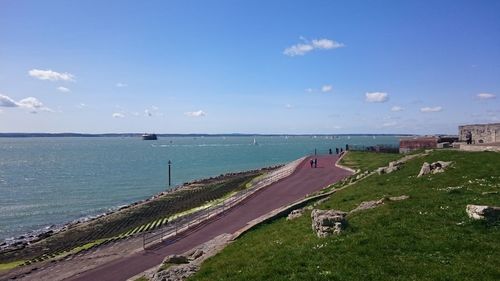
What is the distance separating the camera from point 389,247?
13953 mm

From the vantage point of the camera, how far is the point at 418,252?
13359 millimetres

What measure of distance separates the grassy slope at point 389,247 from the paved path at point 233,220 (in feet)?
24.6

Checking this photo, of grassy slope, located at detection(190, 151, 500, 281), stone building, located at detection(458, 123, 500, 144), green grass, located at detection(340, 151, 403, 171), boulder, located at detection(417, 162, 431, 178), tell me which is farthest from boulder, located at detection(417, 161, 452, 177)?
green grass, located at detection(340, 151, 403, 171)

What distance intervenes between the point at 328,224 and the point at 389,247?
10.2 feet

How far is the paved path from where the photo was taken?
25.3 m

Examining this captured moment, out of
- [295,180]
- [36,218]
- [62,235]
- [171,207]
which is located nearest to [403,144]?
[295,180]

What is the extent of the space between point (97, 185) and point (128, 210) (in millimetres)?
32203

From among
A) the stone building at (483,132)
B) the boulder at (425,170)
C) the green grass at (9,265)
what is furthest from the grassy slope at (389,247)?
the stone building at (483,132)

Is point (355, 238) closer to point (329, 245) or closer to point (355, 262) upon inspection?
point (329, 245)

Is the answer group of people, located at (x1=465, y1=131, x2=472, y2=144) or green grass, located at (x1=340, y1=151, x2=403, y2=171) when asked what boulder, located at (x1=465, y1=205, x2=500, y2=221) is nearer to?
green grass, located at (x1=340, y1=151, x2=403, y2=171)

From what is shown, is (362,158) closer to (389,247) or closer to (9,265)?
(9,265)

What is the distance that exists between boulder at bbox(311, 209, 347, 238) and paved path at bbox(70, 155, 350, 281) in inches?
480

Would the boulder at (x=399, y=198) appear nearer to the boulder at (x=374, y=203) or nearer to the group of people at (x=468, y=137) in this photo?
the boulder at (x=374, y=203)

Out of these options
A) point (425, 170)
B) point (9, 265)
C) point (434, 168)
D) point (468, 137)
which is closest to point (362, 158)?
point (468, 137)
